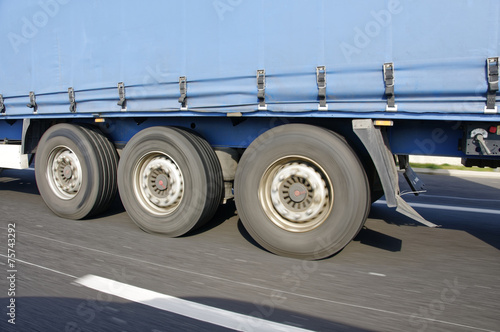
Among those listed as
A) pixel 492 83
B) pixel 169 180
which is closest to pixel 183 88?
pixel 169 180

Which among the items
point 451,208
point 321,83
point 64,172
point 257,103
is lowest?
point 451,208

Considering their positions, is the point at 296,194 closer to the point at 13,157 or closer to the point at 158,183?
the point at 158,183

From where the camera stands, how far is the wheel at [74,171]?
18.4 ft

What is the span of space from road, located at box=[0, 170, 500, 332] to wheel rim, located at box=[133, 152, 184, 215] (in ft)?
1.24

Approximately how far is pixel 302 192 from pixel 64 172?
3382 millimetres

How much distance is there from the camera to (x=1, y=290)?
3.67 meters

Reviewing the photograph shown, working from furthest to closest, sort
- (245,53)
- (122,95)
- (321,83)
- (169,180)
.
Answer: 1. (122,95)
2. (169,180)
3. (245,53)
4. (321,83)

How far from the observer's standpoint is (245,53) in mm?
4414

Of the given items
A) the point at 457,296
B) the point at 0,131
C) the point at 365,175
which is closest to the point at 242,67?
the point at 365,175

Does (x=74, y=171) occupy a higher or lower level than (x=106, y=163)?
lower

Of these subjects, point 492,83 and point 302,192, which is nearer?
point 492,83

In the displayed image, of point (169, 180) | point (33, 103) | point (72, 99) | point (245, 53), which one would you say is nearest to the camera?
point (245, 53)

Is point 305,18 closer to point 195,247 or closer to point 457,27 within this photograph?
point 457,27

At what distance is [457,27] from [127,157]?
3691 millimetres
